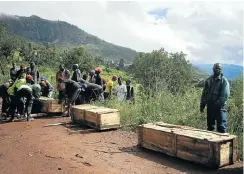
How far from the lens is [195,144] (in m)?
5.98

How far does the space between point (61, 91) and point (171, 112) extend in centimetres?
479

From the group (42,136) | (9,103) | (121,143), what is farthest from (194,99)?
(9,103)

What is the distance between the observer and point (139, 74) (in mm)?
40031

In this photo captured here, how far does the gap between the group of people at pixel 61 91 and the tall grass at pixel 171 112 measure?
159 cm

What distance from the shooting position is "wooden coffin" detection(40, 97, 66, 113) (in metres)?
11.9

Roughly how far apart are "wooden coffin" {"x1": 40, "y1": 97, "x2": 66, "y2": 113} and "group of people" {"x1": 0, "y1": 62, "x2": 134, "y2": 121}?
154mm

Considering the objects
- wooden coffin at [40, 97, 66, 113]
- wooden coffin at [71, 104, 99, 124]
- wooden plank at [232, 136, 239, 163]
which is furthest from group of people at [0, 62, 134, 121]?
wooden plank at [232, 136, 239, 163]

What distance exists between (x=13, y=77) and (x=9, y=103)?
1.84 m

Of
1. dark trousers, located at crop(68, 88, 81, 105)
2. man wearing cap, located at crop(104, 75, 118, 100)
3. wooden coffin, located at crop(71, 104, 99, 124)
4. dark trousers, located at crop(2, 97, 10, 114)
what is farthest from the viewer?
man wearing cap, located at crop(104, 75, 118, 100)

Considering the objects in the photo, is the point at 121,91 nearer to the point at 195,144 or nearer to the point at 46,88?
the point at 46,88

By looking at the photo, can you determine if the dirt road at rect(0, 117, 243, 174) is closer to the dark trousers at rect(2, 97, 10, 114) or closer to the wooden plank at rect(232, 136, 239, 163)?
the wooden plank at rect(232, 136, 239, 163)

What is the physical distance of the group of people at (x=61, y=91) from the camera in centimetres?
1082

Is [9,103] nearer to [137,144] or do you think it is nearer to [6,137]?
[6,137]

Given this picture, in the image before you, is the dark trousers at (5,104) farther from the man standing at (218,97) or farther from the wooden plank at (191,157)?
the wooden plank at (191,157)
